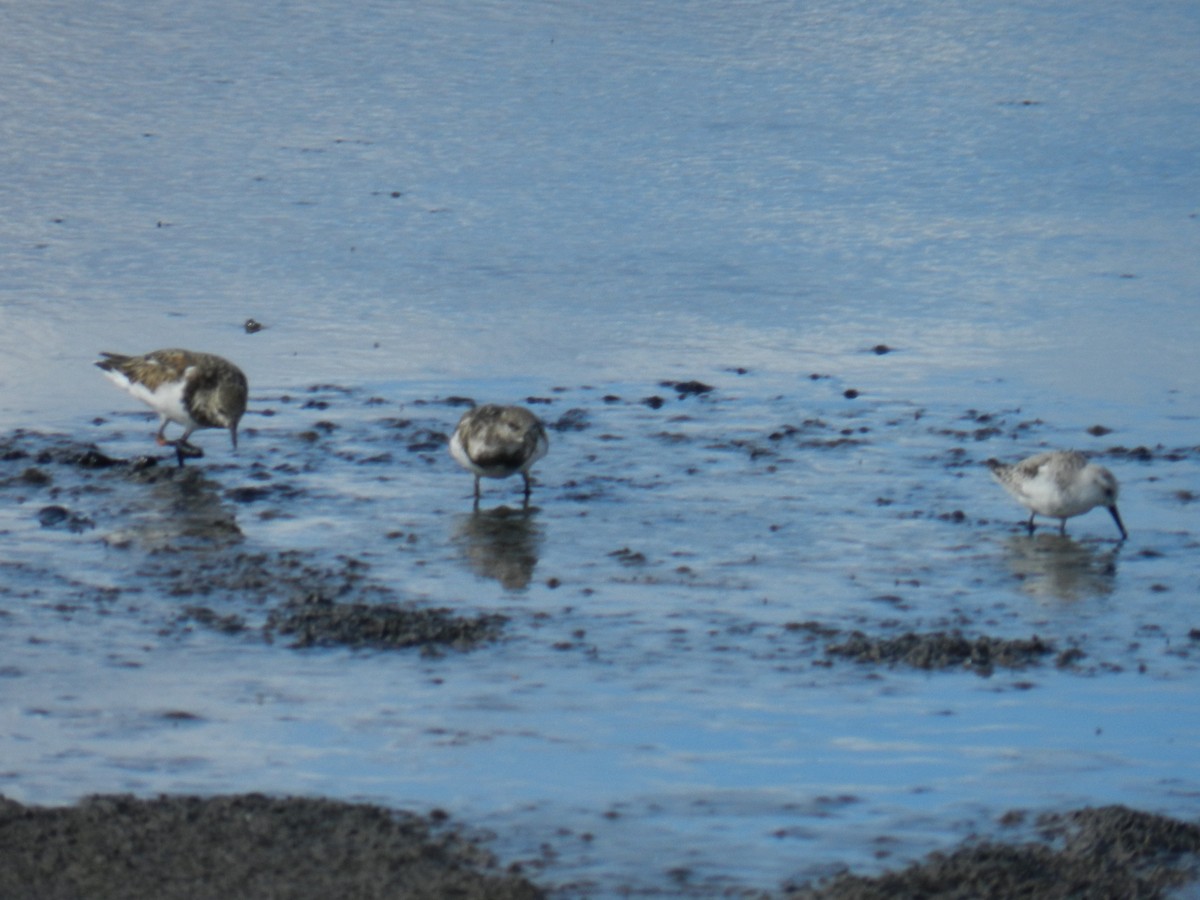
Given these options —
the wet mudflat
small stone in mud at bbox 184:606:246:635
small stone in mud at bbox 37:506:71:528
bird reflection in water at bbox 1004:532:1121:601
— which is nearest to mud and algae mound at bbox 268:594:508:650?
the wet mudflat

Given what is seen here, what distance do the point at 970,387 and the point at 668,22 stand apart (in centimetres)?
1105

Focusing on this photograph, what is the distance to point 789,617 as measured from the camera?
892 centimetres

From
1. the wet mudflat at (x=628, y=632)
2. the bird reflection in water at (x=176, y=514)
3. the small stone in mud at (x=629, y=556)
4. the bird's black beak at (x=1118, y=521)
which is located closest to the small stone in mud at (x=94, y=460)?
the wet mudflat at (x=628, y=632)

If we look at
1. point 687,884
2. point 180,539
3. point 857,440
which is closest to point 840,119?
point 857,440

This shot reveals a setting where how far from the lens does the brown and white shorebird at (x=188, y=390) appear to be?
11430 millimetres

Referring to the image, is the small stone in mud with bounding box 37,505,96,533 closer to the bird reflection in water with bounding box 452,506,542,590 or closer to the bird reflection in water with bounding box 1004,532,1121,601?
the bird reflection in water with bounding box 452,506,542,590

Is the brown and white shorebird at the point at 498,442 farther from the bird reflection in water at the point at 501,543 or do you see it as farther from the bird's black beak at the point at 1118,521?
the bird's black beak at the point at 1118,521

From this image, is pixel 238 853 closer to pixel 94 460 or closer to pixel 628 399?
pixel 94 460

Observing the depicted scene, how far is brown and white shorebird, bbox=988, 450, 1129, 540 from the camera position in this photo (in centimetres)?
1024

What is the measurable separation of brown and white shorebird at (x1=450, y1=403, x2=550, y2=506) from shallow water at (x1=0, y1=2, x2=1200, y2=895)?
0.26 meters

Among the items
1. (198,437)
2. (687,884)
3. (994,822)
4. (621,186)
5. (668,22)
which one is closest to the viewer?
(687,884)

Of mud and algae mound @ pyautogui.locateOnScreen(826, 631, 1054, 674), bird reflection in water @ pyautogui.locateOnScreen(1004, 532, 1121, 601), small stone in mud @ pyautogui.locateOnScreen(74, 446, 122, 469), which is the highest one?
small stone in mud @ pyautogui.locateOnScreen(74, 446, 122, 469)

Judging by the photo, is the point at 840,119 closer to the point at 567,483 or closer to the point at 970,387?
the point at 970,387

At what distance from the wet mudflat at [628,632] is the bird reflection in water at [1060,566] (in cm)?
3
